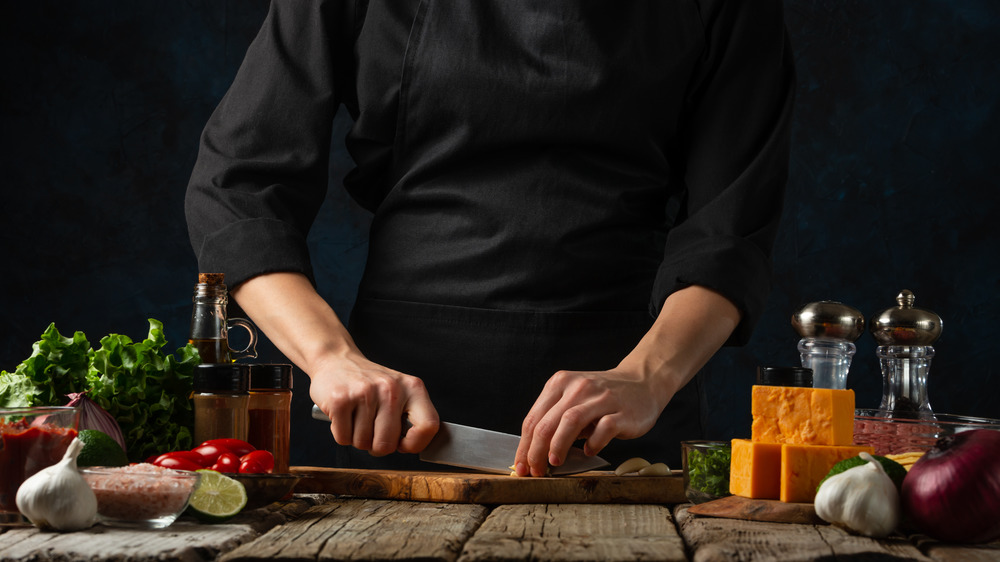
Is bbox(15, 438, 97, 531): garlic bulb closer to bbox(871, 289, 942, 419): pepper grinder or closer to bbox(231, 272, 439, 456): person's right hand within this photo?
bbox(231, 272, 439, 456): person's right hand

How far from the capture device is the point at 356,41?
4.64 feet

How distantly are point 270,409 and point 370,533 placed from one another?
0.31m

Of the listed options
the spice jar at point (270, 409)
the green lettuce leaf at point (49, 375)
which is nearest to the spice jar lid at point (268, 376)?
the spice jar at point (270, 409)

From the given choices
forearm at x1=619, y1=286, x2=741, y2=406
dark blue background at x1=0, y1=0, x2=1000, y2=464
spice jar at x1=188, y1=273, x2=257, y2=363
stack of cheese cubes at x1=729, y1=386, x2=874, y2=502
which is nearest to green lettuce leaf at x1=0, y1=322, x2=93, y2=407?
spice jar at x1=188, y1=273, x2=257, y2=363

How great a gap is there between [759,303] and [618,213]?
0.24 meters

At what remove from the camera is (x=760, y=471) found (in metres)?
Result: 0.92

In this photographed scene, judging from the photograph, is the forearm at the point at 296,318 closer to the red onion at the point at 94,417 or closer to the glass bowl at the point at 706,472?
the red onion at the point at 94,417

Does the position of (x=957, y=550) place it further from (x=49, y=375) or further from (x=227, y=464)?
(x=49, y=375)

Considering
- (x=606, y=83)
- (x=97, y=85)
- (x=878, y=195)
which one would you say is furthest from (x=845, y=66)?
(x=97, y=85)

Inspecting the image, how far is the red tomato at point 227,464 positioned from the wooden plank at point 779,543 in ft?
1.43

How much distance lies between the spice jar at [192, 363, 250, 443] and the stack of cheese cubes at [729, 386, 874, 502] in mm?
525

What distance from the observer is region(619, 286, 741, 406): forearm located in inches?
45.2

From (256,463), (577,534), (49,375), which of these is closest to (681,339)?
(577,534)

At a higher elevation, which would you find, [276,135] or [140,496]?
[276,135]
